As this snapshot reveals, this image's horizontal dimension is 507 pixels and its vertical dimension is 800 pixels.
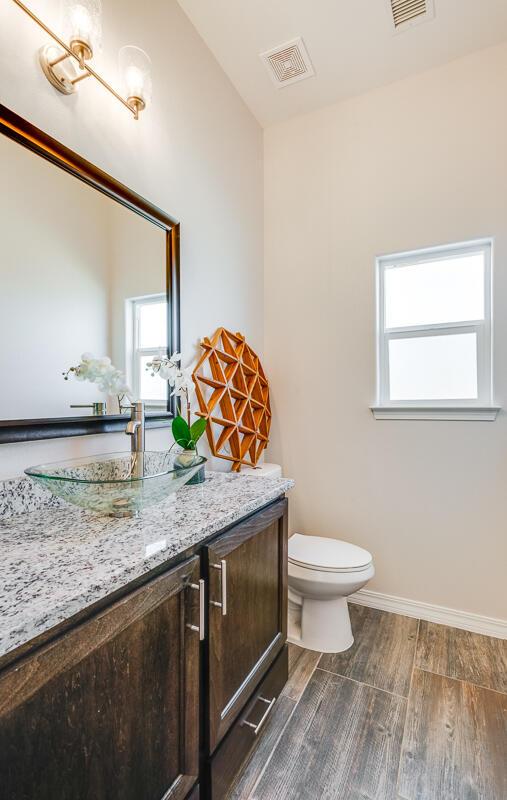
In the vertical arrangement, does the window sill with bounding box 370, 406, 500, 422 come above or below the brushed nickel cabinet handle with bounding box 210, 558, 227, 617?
above

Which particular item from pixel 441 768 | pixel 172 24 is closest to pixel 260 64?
pixel 172 24

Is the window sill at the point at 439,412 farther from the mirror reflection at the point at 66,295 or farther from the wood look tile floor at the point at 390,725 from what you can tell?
the mirror reflection at the point at 66,295

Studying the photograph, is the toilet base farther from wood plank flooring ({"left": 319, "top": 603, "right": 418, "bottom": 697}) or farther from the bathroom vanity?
the bathroom vanity

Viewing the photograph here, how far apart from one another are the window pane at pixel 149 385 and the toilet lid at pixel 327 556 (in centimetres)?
97

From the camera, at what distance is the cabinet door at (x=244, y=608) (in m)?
1.00

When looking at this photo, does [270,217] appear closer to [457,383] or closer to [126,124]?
[126,124]

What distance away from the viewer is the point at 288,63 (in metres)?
2.07

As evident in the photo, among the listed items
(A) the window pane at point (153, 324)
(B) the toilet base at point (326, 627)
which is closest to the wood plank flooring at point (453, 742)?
(B) the toilet base at point (326, 627)

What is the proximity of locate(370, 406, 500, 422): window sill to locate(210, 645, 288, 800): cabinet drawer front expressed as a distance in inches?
50.5

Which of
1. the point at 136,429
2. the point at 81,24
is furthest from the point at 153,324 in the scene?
the point at 81,24

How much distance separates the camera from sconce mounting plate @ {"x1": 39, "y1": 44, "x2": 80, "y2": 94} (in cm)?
112

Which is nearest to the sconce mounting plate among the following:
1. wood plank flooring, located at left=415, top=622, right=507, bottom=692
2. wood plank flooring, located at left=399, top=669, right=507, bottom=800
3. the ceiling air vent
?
the ceiling air vent

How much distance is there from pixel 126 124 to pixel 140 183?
20 cm

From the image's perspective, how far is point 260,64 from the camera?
6.86 feet
